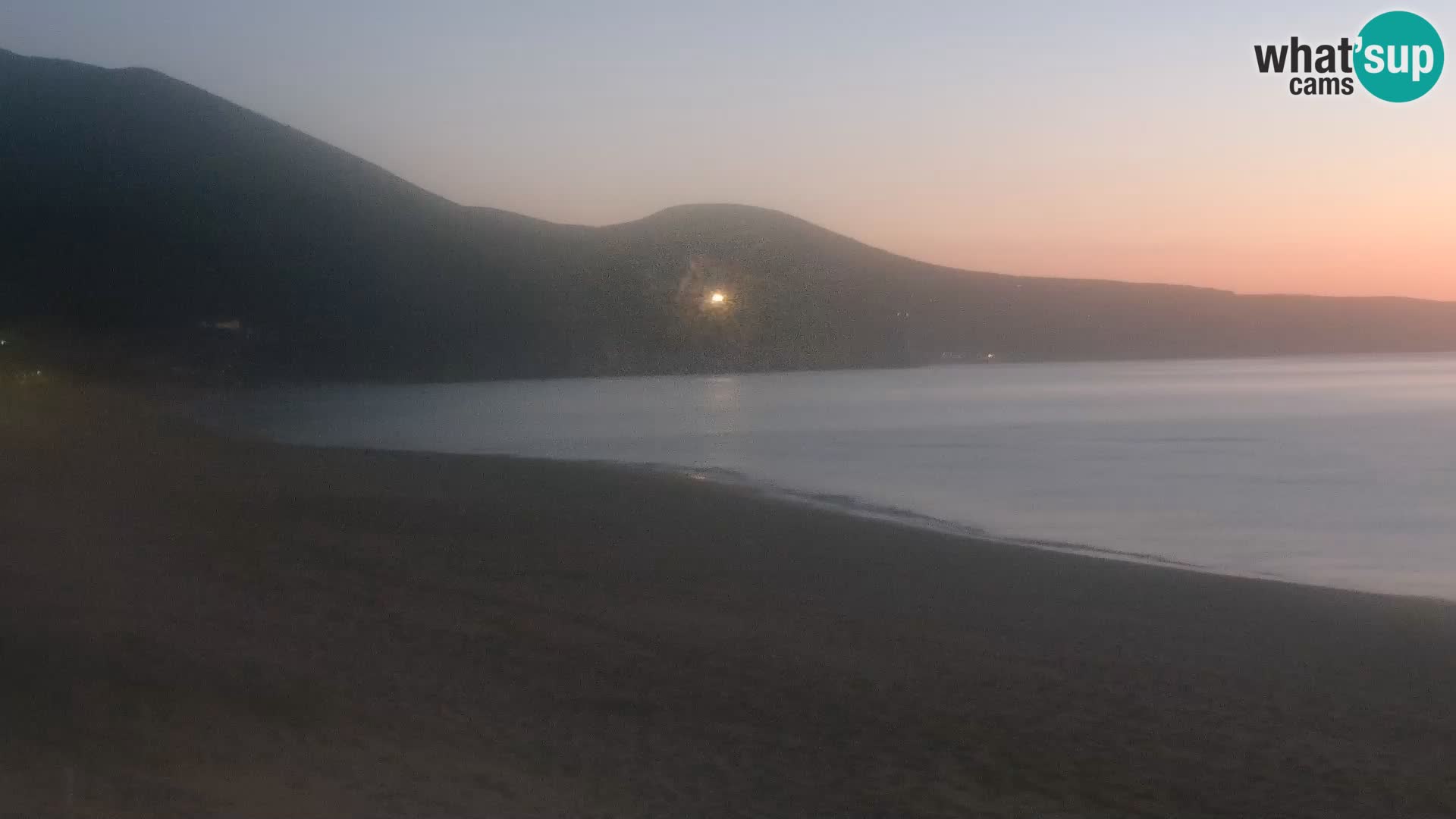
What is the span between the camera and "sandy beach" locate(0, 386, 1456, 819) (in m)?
4.93

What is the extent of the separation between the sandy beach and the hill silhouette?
6802cm

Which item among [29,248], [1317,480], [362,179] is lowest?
[1317,480]

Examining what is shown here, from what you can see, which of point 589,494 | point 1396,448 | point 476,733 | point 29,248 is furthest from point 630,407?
point 476,733

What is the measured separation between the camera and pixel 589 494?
56.4 ft

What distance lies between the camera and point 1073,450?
28.9 meters

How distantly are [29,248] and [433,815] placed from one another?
3134 inches

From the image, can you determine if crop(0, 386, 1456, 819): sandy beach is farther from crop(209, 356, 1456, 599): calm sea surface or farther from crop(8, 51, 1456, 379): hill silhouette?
crop(8, 51, 1456, 379): hill silhouette

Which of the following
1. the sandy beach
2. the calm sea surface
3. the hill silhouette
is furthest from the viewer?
the hill silhouette

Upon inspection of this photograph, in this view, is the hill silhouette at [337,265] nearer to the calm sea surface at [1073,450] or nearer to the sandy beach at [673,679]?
the calm sea surface at [1073,450]

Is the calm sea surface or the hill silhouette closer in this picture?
the calm sea surface

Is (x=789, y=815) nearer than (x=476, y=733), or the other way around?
(x=789, y=815)

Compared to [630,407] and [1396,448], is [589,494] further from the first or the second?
[630,407]

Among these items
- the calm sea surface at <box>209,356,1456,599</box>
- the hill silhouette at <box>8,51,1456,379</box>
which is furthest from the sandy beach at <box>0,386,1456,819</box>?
the hill silhouette at <box>8,51,1456,379</box>

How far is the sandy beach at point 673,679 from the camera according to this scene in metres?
4.93
